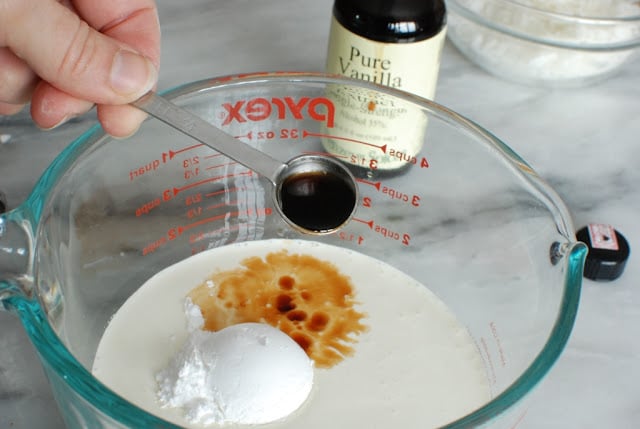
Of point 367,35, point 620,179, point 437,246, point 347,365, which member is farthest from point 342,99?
point 620,179

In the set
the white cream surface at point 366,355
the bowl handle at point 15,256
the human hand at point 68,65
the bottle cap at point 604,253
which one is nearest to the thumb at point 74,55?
the human hand at point 68,65

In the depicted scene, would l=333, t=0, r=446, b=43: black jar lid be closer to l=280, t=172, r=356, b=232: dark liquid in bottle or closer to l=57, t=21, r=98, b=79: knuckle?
l=280, t=172, r=356, b=232: dark liquid in bottle

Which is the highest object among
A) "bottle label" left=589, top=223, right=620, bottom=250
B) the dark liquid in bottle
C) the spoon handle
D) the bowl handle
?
the spoon handle

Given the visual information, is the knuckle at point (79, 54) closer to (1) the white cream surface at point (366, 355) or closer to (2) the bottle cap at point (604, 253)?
(1) the white cream surface at point (366, 355)

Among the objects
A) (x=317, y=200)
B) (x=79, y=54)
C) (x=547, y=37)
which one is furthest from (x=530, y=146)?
(x=79, y=54)

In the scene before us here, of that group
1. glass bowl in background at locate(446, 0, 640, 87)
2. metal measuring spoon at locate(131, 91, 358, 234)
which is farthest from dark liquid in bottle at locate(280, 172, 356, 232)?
glass bowl in background at locate(446, 0, 640, 87)
